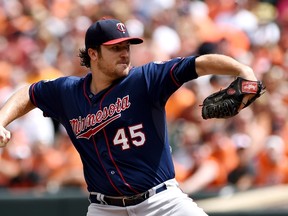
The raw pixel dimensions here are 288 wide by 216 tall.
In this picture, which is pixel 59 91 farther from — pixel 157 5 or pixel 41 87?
pixel 157 5

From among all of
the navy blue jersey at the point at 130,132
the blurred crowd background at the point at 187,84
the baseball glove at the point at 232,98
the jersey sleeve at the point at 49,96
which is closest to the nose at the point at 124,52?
the navy blue jersey at the point at 130,132

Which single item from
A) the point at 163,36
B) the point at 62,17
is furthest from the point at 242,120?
the point at 62,17

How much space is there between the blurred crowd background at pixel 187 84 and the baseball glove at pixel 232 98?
3214 millimetres

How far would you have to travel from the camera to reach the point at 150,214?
5.62 m

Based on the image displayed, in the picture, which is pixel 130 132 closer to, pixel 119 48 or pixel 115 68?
pixel 115 68

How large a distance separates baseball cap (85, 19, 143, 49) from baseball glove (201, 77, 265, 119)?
2.53 ft

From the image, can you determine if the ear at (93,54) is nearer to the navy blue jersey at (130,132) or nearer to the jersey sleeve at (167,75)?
the navy blue jersey at (130,132)

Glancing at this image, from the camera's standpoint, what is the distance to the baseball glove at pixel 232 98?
5.08m

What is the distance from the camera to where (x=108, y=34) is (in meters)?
5.67

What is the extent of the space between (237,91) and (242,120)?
13.9ft

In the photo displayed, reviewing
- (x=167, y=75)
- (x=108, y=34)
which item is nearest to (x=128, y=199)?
(x=167, y=75)

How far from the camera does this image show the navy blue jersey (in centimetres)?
560

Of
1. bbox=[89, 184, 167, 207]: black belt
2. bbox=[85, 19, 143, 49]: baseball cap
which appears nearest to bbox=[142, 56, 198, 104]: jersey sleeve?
bbox=[85, 19, 143, 49]: baseball cap

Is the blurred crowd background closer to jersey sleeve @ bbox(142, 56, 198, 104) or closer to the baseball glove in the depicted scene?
jersey sleeve @ bbox(142, 56, 198, 104)
